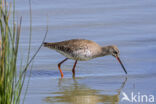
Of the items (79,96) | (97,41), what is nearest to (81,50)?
(97,41)

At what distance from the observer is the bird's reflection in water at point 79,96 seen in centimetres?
737

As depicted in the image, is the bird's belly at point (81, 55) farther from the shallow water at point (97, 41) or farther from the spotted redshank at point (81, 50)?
the shallow water at point (97, 41)

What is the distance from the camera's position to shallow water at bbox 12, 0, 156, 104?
791cm

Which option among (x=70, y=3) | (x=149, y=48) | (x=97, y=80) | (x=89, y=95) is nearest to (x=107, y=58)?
(x=149, y=48)

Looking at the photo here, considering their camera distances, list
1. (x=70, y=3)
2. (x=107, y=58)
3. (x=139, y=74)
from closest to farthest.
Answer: (x=139, y=74)
(x=107, y=58)
(x=70, y=3)

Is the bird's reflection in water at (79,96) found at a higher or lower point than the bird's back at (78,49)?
lower

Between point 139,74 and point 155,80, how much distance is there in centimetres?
54

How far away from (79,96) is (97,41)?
380cm

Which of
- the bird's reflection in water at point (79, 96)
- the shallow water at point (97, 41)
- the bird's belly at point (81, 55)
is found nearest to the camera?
the bird's reflection in water at point (79, 96)

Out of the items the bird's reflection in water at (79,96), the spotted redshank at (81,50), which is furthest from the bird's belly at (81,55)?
the bird's reflection in water at (79,96)

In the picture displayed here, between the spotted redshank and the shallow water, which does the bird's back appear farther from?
the shallow water

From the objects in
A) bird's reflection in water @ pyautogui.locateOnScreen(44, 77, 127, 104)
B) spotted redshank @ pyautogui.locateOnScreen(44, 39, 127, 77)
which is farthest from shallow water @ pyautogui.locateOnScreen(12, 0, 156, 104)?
spotted redshank @ pyautogui.locateOnScreen(44, 39, 127, 77)

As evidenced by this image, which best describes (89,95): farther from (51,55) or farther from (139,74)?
(51,55)

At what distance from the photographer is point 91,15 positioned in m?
13.7
